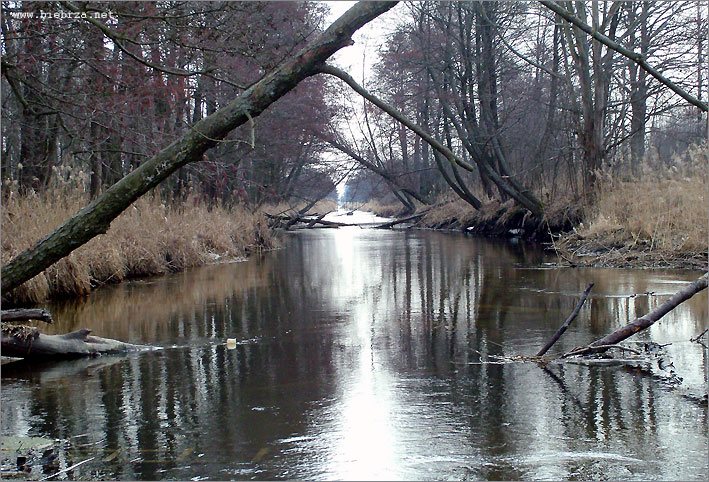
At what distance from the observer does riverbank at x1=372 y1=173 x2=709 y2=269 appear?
40.6 ft

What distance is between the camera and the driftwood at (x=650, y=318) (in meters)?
5.46

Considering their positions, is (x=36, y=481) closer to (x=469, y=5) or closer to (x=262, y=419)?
(x=262, y=419)

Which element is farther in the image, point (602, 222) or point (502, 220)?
point (502, 220)

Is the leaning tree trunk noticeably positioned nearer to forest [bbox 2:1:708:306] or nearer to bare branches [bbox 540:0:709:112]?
forest [bbox 2:1:708:306]

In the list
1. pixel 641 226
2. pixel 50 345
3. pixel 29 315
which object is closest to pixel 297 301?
pixel 50 345

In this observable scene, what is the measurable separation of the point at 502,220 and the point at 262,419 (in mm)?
20056

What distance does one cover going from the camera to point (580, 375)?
5445 millimetres

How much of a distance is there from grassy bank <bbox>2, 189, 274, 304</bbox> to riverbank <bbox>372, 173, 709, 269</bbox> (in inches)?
272

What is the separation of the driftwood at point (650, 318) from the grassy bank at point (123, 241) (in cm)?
615

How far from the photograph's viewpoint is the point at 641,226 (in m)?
14.0

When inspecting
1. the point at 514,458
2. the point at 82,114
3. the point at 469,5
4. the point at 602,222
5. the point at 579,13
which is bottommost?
the point at 514,458

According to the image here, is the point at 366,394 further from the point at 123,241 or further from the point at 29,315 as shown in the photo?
the point at 123,241

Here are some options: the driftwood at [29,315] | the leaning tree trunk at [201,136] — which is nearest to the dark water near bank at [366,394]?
the driftwood at [29,315]

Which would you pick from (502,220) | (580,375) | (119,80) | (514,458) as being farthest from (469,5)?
(514,458)
